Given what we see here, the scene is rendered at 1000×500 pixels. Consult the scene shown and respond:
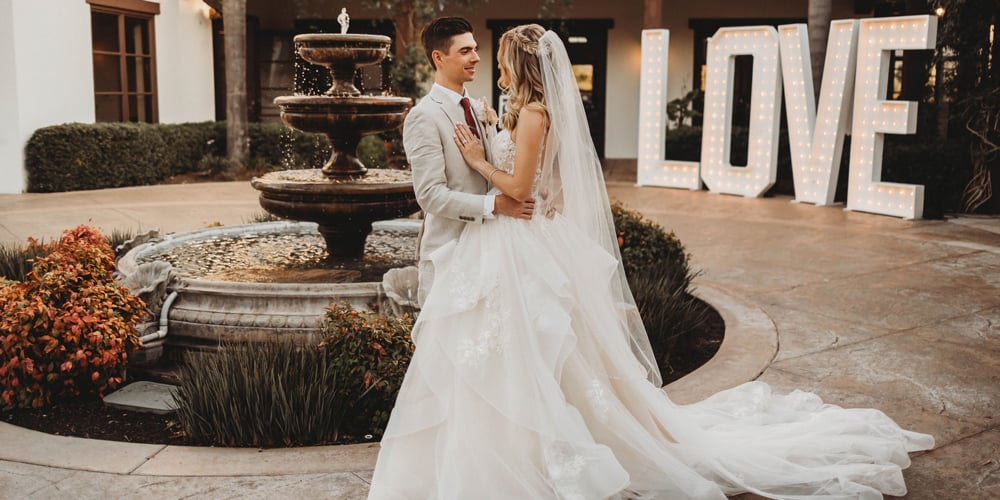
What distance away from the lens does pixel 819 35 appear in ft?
40.9

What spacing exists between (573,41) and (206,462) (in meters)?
15.9

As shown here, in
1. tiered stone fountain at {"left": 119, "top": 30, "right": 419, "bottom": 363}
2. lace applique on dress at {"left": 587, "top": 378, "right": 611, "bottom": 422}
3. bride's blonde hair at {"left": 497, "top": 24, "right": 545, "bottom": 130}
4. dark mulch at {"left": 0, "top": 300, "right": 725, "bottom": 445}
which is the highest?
bride's blonde hair at {"left": 497, "top": 24, "right": 545, "bottom": 130}

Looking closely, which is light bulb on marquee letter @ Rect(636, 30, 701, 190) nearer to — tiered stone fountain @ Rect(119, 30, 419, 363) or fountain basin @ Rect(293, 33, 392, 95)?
tiered stone fountain @ Rect(119, 30, 419, 363)

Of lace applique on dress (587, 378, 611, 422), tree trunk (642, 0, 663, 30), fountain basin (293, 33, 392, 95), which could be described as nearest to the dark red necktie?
lace applique on dress (587, 378, 611, 422)

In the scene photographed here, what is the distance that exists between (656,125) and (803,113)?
2.32m

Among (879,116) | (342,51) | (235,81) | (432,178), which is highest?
(235,81)

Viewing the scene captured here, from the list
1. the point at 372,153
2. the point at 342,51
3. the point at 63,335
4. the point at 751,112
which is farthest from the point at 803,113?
the point at 63,335

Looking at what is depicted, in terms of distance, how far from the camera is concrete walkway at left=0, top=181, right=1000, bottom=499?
3.70 meters

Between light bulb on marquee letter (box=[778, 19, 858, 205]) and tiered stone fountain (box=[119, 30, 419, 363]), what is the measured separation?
22.4 ft

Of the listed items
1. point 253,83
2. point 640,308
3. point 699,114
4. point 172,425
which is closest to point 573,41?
point 699,114

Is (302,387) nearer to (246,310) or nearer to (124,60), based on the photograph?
(246,310)

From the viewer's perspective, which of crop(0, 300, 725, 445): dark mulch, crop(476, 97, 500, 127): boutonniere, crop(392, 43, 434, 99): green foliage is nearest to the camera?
crop(476, 97, 500, 127): boutonniere

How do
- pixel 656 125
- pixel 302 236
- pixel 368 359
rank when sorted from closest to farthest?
pixel 368 359 → pixel 302 236 → pixel 656 125

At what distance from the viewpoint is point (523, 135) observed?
351cm
